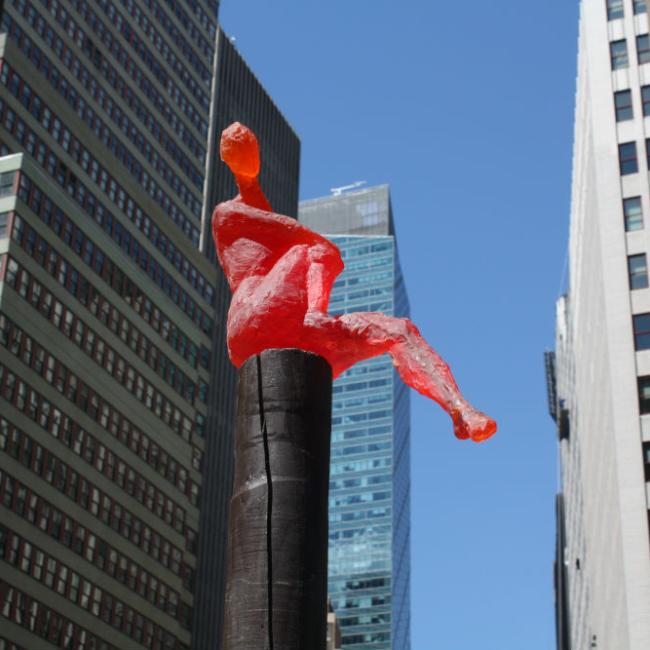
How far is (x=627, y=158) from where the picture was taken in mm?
73312

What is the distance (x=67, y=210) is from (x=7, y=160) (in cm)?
594

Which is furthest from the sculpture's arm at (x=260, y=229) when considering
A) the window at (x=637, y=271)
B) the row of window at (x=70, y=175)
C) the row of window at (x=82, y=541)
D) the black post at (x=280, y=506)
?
the row of window at (x=70, y=175)

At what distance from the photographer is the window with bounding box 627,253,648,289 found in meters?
69.6

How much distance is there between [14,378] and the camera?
75.0m

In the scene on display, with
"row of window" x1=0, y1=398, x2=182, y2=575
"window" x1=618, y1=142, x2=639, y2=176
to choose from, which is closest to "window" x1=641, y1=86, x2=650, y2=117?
"window" x1=618, y1=142, x2=639, y2=176

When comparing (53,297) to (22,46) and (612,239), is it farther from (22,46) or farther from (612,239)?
(612,239)

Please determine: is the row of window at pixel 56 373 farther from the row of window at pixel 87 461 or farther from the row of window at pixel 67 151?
the row of window at pixel 67 151

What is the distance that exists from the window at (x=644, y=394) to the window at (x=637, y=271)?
530 cm

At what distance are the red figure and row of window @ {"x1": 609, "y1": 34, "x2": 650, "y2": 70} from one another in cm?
6316

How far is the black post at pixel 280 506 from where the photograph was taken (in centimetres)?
1337

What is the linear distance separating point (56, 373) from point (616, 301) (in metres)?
31.6

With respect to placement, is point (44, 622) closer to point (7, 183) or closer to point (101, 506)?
point (101, 506)

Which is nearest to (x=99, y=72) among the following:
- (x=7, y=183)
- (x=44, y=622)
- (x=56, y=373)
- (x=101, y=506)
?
(x=7, y=183)

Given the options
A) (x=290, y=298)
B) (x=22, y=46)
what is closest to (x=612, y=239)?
(x=22, y=46)
